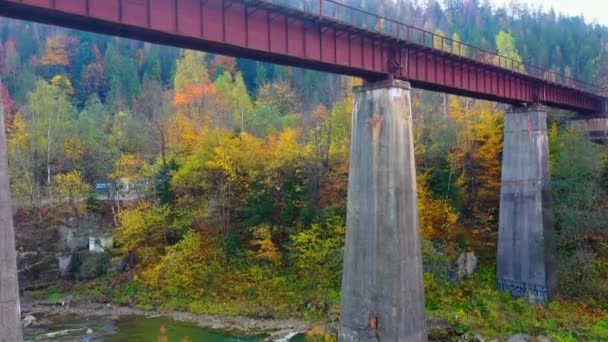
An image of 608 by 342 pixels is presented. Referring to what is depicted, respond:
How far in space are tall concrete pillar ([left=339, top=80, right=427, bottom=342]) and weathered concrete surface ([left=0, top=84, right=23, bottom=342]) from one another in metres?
10.9

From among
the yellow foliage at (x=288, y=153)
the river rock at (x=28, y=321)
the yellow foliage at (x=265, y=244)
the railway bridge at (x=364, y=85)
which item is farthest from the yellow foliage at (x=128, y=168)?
the railway bridge at (x=364, y=85)

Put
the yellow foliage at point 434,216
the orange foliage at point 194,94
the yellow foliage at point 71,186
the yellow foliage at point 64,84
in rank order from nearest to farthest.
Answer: the yellow foliage at point 434,216, the yellow foliage at point 71,186, the orange foliage at point 194,94, the yellow foliage at point 64,84

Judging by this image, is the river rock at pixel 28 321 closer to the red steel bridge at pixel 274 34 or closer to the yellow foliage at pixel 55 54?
the red steel bridge at pixel 274 34

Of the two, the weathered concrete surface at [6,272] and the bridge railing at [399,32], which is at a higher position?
the bridge railing at [399,32]

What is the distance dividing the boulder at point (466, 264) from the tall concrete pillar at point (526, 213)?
6.03ft

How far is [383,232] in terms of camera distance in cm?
1730

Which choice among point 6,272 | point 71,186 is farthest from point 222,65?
point 6,272

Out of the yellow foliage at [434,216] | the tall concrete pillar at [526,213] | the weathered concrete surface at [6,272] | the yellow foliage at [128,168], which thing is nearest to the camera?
the weathered concrete surface at [6,272]

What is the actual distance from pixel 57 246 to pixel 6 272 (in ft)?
100

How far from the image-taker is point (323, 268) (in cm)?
3077

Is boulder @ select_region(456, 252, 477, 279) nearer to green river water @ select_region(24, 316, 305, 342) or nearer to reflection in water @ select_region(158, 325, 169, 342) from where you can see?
green river water @ select_region(24, 316, 305, 342)

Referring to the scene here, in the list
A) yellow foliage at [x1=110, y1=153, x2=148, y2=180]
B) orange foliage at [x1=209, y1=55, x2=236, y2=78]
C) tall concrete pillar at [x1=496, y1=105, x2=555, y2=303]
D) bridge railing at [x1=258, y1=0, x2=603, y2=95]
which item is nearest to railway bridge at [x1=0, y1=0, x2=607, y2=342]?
bridge railing at [x1=258, y1=0, x2=603, y2=95]

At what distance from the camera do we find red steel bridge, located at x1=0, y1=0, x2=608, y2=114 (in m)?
12.3

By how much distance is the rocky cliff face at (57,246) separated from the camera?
36.4 meters
